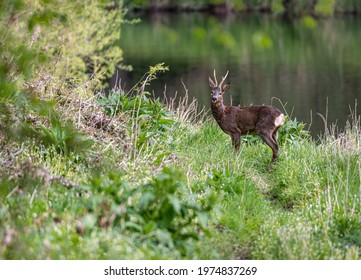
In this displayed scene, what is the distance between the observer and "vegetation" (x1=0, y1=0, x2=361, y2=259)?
18.0ft

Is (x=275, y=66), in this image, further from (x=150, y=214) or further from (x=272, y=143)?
(x=150, y=214)

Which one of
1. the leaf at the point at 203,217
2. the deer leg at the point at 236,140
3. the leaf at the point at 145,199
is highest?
the leaf at the point at 145,199

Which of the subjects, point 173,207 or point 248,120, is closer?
point 173,207

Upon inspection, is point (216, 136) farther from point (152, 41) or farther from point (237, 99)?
point (152, 41)

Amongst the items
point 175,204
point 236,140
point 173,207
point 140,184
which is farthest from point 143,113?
point 175,204

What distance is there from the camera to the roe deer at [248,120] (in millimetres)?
10023

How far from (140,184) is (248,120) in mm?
3488

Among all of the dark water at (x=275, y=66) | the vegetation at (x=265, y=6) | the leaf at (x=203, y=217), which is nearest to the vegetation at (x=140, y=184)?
the leaf at (x=203, y=217)

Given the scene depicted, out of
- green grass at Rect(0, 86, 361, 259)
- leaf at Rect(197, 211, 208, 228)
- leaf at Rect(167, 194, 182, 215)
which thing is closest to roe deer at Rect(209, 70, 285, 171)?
green grass at Rect(0, 86, 361, 259)

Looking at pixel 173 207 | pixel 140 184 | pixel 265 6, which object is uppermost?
pixel 173 207

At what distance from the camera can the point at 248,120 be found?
1023 centimetres

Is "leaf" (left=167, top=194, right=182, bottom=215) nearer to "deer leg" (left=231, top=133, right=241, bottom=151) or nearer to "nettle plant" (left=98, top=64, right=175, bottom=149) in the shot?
"nettle plant" (left=98, top=64, right=175, bottom=149)

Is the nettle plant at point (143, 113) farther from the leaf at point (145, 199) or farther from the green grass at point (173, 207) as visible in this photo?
the leaf at point (145, 199)

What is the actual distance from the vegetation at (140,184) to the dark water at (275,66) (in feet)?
19.3
